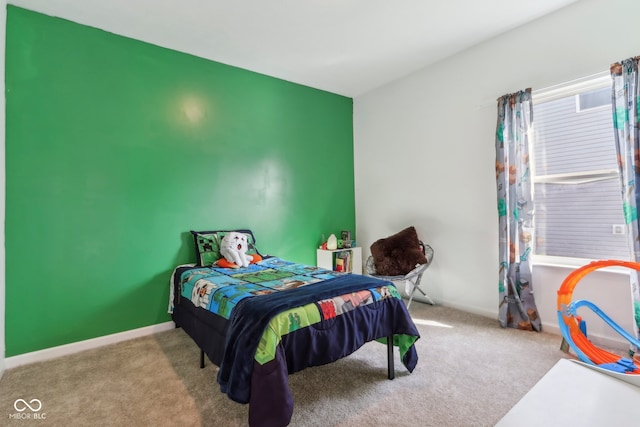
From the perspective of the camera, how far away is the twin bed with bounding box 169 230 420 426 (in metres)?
1.49

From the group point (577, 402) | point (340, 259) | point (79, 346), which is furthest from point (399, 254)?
point (79, 346)

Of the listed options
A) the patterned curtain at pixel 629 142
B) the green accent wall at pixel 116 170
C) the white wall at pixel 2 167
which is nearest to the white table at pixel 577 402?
the patterned curtain at pixel 629 142

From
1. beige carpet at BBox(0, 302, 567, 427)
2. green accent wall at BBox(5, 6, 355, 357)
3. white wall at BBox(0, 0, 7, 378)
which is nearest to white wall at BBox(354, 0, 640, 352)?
beige carpet at BBox(0, 302, 567, 427)

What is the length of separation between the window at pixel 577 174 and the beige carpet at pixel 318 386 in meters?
0.84

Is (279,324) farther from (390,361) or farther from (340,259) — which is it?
(340,259)

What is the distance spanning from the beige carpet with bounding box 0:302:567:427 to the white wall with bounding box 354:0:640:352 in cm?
77

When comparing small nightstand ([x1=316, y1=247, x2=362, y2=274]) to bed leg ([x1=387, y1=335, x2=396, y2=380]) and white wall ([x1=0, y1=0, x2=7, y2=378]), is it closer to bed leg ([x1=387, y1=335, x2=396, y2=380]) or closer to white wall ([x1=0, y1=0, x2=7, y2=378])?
bed leg ([x1=387, y1=335, x2=396, y2=380])

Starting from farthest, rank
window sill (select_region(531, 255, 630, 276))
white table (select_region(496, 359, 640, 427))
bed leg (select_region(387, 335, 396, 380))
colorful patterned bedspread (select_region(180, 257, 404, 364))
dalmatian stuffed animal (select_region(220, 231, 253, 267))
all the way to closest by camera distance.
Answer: dalmatian stuffed animal (select_region(220, 231, 253, 267))
window sill (select_region(531, 255, 630, 276))
bed leg (select_region(387, 335, 396, 380))
colorful patterned bedspread (select_region(180, 257, 404, 364))
white table (select_region(496, 359, 640, 427))

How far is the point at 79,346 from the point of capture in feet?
8.46

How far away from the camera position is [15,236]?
7.79 feet

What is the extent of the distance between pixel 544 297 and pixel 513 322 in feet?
1.12

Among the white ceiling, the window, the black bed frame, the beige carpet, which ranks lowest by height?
the beige carpet

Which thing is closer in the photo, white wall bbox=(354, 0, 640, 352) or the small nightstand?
white wall bbox=(354, 0, 640, 352)

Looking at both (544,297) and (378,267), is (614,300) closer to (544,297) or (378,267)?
(544,297)
